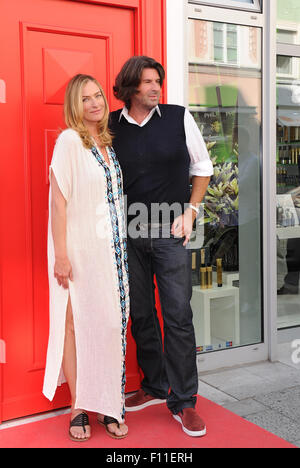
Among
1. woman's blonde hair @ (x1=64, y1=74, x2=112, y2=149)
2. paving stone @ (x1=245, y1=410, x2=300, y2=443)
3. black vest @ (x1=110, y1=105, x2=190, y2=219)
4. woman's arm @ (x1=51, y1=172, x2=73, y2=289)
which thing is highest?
woman's blonde hair @ (x1=64, y1=74, x2=112, y2=149)

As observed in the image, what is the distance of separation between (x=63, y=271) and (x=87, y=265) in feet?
0.38

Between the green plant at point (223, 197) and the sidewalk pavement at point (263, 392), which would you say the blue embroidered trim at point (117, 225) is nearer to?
the sidewalk pavement at point (263, 392)

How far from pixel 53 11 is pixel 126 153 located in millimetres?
909

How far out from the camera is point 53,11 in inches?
115

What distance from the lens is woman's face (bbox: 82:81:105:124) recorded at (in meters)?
2.53

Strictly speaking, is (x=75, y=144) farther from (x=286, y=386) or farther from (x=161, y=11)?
(x=286, y=386)

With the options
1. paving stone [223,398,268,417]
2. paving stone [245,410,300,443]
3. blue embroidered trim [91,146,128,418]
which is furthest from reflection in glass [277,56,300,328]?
blue embroidered trim [91,146,128,418]

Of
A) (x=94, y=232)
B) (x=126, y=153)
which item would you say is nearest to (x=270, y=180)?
(x=126, y=153)

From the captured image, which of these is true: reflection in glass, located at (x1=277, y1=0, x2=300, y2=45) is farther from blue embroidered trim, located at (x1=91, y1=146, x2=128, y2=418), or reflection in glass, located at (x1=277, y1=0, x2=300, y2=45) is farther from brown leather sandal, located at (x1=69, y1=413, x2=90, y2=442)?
brown leather sandal, located at (x1=69, y1=413, x2=90, y2=442)

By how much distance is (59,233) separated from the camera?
250cm

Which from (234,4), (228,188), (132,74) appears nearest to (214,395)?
(228,188)

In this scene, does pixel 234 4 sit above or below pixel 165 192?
above

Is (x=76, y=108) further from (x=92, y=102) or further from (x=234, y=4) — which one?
(x=234, y=4)

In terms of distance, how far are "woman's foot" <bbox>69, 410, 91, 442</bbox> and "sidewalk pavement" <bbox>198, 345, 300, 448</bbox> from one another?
833mm
